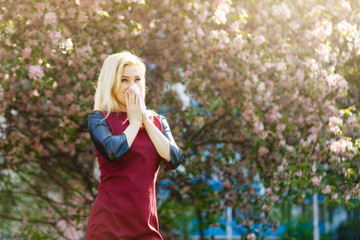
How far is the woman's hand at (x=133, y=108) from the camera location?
265 cm

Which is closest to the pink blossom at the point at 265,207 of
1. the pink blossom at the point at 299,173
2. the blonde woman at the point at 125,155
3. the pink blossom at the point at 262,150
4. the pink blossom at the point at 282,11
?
the pink blossom at the point at 262,150

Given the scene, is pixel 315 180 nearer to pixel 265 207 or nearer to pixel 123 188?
pixel 265 207

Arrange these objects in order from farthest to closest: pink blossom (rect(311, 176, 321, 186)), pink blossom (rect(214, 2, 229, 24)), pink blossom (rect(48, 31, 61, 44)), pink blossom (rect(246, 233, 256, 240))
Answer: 1. pink blossom (rect(246, 233, 256, 240))
2. pink blossom (rect(311, 176, 321, 186))
3. pink blossom (rect(214, 2, 229, 24))
4. pink blossom (rect(48, 31, 61, 44))

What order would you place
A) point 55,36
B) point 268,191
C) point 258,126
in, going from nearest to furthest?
point 55,36, point 258,126, point 268,191

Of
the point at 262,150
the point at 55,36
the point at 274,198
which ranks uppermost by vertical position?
the point at 55,36

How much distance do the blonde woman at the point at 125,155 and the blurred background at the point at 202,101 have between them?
96.7 inches

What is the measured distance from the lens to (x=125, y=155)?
261 cm

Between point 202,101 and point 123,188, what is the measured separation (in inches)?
155

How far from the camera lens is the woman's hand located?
8.69ft

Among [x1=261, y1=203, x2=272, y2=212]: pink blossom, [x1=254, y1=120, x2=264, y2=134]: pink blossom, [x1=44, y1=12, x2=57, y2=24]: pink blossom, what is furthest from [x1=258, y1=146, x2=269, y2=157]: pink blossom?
[x1=44, y1=12, x2=57, y2=24]: pink blossom

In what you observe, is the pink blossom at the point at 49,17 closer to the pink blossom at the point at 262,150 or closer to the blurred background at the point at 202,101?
the blurred background at the point at 202,101

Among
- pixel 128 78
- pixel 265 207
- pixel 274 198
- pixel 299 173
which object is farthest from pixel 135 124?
pixel 265 207

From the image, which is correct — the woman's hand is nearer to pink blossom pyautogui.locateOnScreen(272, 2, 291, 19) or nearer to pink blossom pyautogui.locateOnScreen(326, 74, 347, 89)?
pink blossom pyautogui.locateOnScreen(326, 74, 347, 89)

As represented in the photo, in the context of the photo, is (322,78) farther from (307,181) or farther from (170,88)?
(170,88)
